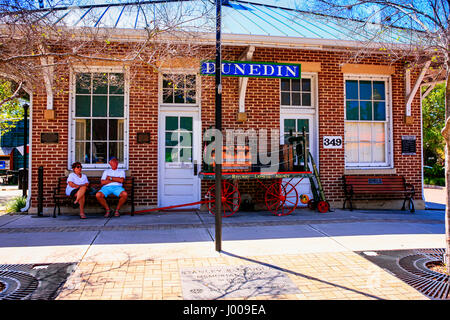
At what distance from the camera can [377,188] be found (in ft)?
31.4

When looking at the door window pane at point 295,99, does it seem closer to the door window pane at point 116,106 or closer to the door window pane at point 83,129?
the door window pane at point 116,106

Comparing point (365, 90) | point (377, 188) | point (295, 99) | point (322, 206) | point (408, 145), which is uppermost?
point (365, 90)

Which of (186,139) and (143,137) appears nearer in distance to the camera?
(143,137)

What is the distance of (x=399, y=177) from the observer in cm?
984

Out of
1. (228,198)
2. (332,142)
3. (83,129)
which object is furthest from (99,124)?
(332,142)

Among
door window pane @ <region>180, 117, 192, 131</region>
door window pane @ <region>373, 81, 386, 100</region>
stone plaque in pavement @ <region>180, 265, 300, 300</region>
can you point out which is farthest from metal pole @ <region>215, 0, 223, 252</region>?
door window pane @ <region>373, 81, 386, 100</region>

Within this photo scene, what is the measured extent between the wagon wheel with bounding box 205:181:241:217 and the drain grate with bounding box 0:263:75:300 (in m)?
4.23

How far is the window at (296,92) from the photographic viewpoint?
9.69 metres

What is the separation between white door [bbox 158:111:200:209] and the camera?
357 inches

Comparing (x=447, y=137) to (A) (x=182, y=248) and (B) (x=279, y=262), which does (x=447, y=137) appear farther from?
(A) (x=182, y=248)

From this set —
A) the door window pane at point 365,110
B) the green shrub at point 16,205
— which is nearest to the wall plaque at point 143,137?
the green shrub at point 16,205

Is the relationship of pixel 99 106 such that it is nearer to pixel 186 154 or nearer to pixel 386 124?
pixel 186 154

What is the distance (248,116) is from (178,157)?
2055mm

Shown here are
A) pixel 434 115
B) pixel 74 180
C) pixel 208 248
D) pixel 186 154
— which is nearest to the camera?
pixel 208 248
